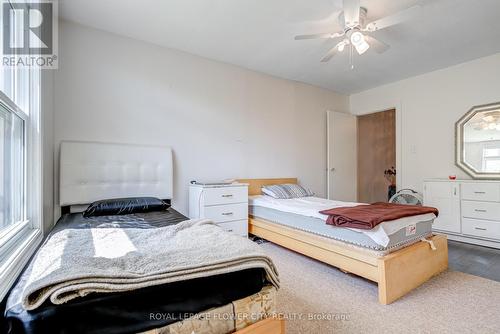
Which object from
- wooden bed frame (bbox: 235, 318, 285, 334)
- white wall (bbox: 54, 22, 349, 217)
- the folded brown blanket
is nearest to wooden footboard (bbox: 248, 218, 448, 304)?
the folded brown blanket

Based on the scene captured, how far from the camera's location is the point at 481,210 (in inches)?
115

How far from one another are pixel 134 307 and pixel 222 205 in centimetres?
198

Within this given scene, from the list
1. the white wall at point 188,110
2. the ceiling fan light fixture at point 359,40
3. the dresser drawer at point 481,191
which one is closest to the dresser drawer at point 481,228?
the dresser drawer at point 481,191

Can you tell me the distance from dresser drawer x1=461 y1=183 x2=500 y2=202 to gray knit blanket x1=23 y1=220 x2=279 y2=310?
3.26 m

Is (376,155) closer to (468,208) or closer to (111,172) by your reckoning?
(468,208)

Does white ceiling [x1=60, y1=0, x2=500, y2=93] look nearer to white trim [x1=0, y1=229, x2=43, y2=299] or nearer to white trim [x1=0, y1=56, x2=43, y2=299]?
white trim [x1=0, y1=56, x2=43, y2=299]

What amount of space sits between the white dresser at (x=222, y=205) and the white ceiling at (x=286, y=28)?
166 centimetres

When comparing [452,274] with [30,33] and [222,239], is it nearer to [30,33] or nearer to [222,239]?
[222,239]

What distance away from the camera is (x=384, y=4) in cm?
211

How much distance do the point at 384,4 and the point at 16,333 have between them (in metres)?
3.00

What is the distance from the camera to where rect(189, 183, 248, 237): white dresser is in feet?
8.73

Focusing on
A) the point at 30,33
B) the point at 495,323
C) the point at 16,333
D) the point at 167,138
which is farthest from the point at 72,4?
the point at 495,323

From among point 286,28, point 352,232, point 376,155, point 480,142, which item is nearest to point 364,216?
point 352,232

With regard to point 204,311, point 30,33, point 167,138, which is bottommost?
point 204,311
